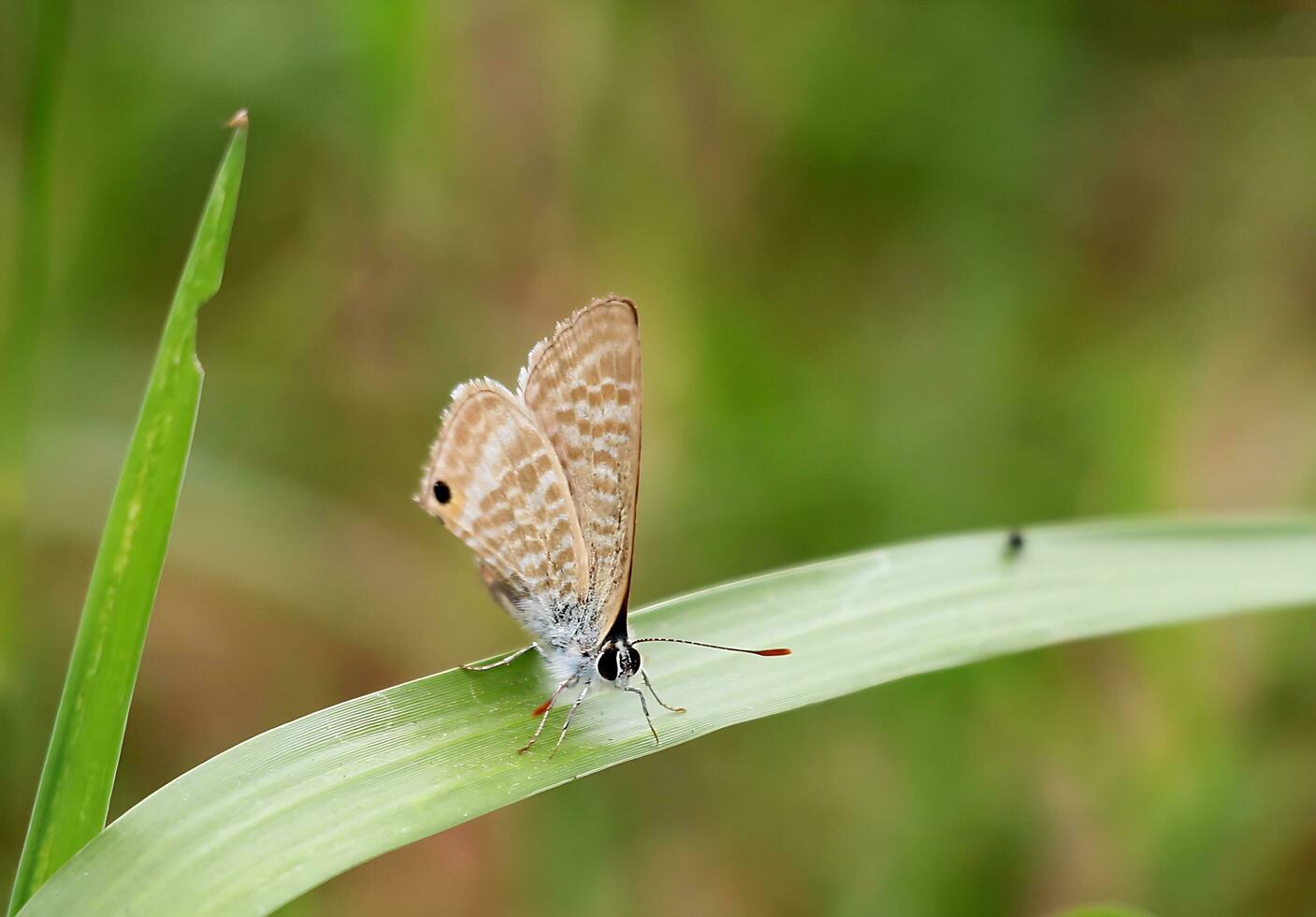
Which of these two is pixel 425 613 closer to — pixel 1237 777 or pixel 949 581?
pixel 949 581

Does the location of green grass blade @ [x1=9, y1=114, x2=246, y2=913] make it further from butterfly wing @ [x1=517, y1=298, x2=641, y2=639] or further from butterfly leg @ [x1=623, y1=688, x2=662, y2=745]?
butterfly leg @ [x1=623, y1=688, x2=662, y2=745]

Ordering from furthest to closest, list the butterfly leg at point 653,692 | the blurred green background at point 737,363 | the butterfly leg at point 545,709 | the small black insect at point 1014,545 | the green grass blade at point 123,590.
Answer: the blurred green background at point 737,363 < the small black insect at point 1014,545 < the butterfly leg at point 653,692 < the butterfly leg at point 545,709 < the green grass blade at point 123,590

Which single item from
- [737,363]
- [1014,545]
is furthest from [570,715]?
[737,363]

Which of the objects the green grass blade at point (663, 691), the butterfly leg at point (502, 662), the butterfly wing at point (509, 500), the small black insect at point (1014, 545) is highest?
the butterfly wing at point (509, 500)

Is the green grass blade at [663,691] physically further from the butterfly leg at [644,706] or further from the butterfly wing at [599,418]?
the butterfly wing at [599,418]

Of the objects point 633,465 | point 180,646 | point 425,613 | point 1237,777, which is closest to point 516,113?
point 425,613

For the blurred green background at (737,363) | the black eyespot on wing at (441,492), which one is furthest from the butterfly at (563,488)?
the blurred green background at (737,363)
